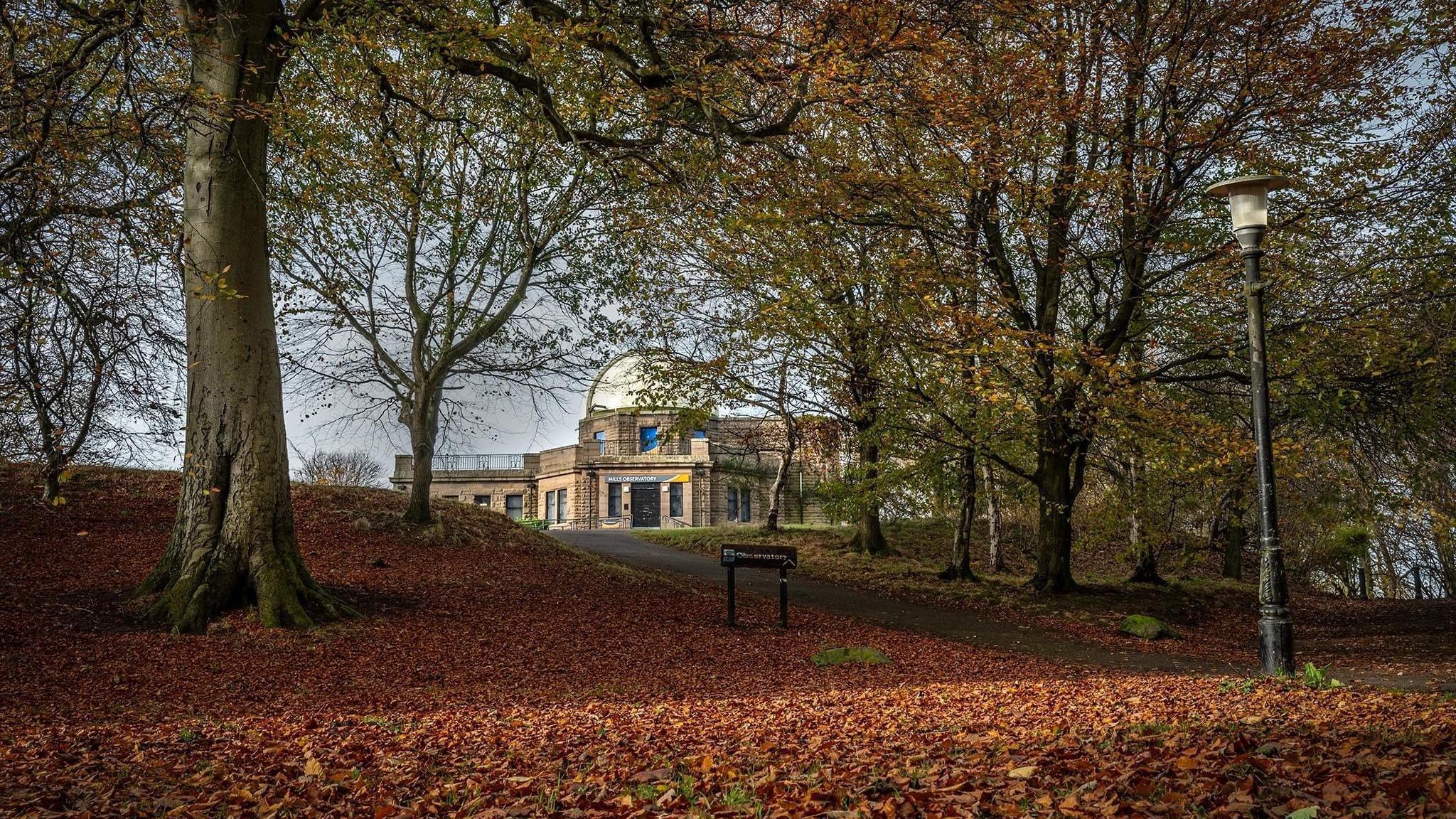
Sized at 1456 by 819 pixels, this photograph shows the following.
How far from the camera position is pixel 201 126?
11.0m

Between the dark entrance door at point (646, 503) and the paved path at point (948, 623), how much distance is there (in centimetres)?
1959

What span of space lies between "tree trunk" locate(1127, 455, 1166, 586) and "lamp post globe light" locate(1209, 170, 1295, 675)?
7.83 m

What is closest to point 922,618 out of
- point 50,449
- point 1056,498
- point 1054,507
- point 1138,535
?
point 1054,507

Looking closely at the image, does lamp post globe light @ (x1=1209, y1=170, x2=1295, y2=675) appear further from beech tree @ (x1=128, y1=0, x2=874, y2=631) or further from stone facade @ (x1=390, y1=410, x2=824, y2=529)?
stone facade @ (x1=390, y1=410, x2=824, y2=529)

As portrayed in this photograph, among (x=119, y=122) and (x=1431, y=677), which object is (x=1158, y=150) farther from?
(x=119, y=122)

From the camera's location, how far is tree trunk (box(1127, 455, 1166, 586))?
57.5 ft

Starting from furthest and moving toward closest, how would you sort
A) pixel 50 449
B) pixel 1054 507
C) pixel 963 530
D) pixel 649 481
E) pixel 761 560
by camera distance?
pixel 649 481 → pixel 963 530 → pixel 1054 507 → pixel 761 560 → pixel 50 449

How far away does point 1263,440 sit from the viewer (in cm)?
Result: 888

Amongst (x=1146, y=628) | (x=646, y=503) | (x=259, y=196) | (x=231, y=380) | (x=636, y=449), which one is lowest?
(x=1146, y=628)

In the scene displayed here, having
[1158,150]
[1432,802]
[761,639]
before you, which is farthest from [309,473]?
[1432,802]

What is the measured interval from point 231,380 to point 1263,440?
1090 centimetres

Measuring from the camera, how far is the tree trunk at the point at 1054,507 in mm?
17453

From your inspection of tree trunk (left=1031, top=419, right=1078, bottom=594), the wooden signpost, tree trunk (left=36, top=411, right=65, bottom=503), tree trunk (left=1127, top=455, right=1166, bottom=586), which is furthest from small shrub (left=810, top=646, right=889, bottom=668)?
tree trunk (left=36, top=411, right=65, bottom=503)

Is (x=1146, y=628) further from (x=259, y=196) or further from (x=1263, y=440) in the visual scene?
(x=259, y=196)
